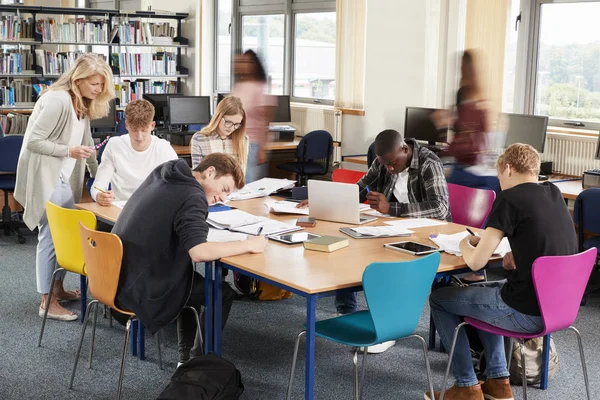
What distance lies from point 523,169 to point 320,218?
1.17 meters

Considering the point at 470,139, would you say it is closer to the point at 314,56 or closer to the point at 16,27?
the point at 314,56

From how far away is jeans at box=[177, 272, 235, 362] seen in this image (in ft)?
10.6

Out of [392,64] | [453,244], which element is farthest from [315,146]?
[453,244]

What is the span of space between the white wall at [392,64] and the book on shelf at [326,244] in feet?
12.6

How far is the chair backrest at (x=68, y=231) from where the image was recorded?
340 centimetres

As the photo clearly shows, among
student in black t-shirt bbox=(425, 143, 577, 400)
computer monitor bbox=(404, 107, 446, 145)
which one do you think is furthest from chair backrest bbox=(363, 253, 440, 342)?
computer monitor bbox=(404, 107, 446, 145)

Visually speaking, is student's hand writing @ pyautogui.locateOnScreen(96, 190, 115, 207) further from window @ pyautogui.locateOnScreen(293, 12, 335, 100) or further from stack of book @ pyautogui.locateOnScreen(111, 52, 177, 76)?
stack of book @ pyautogui.locateOnScreen(111, 52, 177, 76)

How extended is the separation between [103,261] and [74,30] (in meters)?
6.15

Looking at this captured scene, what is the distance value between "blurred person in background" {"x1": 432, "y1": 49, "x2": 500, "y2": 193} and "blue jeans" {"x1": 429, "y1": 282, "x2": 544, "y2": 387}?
2.35 meters

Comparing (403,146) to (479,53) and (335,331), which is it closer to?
(335,331)

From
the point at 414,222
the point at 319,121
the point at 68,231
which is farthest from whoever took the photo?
the point at 319,121

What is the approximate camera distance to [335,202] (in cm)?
371

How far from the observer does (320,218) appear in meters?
3.78

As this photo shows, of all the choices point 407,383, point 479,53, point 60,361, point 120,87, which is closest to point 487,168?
point 479,53
